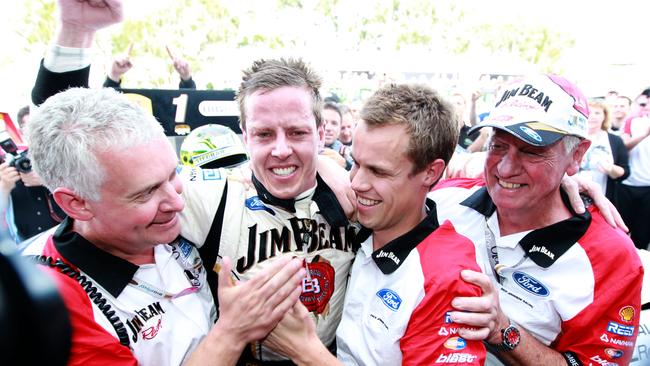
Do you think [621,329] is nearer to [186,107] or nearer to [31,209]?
[186,107]

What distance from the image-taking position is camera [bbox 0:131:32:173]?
4125mm

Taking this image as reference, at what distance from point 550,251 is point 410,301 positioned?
761 millimetres

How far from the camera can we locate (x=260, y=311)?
1665 mm

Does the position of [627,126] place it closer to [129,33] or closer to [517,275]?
[517,275]

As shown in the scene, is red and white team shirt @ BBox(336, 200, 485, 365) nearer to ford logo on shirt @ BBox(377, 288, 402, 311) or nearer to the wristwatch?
ford logo on shirt @ BBox(377, 288, 402, 311)

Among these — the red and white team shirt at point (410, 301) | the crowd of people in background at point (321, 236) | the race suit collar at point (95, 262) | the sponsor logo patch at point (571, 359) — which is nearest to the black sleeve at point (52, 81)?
the crowd of people in background at point (321, 236)

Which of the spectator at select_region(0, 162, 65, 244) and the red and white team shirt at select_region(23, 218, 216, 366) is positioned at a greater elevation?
the red and white team shirt at select_region(23, 218, 216, 366)

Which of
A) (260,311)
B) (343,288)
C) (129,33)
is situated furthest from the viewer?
(129,33)

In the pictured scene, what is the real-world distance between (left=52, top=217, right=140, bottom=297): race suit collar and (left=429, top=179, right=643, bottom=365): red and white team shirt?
1731 millimetres

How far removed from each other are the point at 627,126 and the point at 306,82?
685 centimetres

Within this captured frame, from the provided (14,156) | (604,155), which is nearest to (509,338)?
(14,156)

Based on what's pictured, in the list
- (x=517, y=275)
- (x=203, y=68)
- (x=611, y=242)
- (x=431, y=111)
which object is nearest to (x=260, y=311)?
(x=431, y=111)

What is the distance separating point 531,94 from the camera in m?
2.12

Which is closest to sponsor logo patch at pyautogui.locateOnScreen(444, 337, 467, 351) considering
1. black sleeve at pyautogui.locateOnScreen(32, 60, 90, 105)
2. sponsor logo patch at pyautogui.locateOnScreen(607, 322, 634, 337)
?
sponsor logo patch at pyautogui.locateOnScreen(607, 322, 634, 337)
